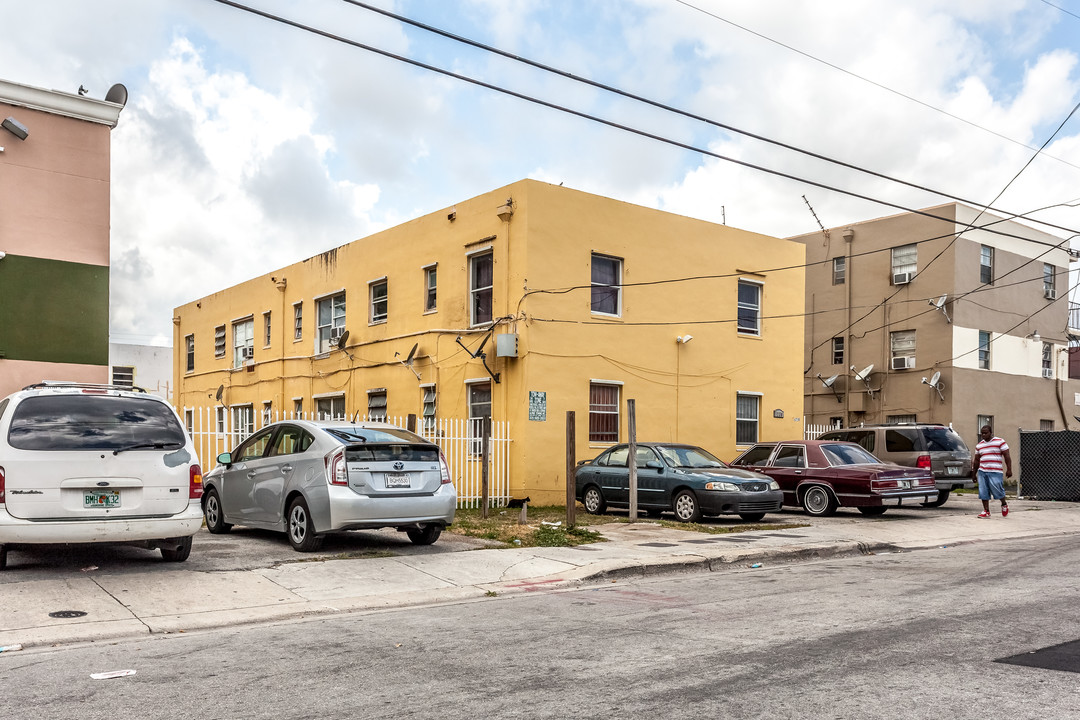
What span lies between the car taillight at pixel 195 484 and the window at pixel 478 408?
1006 centimetres

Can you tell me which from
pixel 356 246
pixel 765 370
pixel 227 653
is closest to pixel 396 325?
pixel 356 246

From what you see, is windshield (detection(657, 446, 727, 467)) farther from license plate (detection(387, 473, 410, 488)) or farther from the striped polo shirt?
license plate (detection(387, 473, 410, 488))

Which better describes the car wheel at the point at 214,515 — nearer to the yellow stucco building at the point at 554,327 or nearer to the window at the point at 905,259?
the yellow stucco building at the point at 554,327

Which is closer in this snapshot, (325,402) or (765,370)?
(765,370)

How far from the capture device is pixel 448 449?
18.7 metres

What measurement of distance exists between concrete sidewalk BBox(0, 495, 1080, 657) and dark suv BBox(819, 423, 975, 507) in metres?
4.23

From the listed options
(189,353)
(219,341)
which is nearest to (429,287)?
(219,341)

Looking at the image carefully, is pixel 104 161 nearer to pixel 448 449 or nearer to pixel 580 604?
pixel 448 449

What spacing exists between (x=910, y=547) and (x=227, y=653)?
410 inches

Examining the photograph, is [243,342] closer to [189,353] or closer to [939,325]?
[189,353]

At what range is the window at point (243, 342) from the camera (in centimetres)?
3022

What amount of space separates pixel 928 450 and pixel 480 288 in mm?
10057

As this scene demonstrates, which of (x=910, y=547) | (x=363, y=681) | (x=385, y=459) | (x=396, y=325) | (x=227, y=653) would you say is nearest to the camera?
(x=363, y=681)

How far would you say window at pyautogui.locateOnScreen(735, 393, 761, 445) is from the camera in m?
23.4
